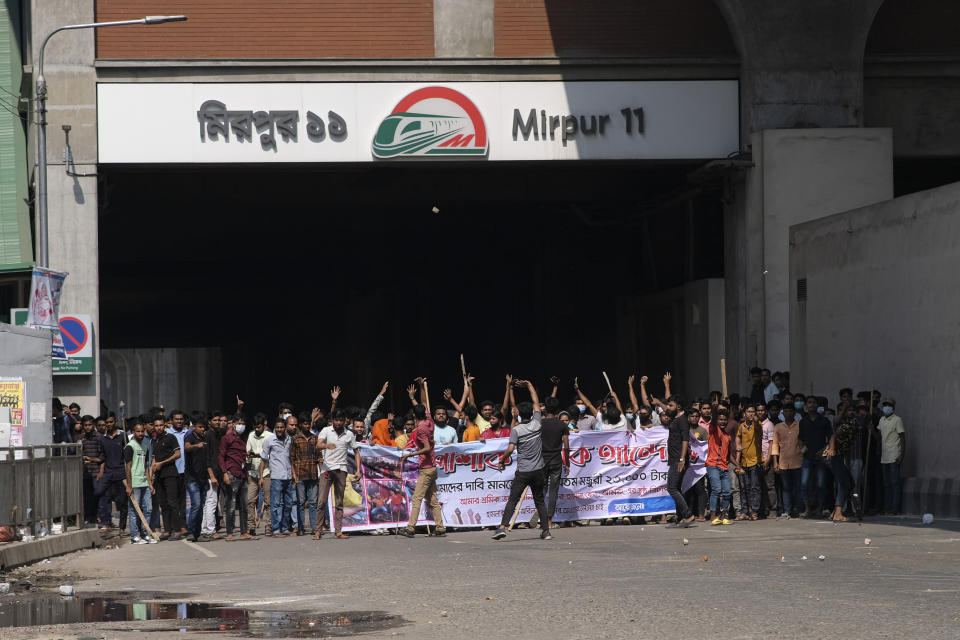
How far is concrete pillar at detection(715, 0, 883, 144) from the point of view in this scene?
1177 inches

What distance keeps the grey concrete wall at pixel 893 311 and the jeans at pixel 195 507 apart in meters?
10.3

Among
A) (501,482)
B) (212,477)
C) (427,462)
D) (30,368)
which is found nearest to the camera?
(30,368)

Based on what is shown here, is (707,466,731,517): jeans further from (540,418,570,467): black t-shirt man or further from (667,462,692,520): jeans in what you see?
(540,418,570,467): black t-shirt man

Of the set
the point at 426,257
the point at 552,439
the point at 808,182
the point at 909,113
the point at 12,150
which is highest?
the point at 909,113

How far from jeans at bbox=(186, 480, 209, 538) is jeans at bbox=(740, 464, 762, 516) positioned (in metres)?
7.74

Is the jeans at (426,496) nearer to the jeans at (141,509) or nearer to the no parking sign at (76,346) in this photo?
the jeans at (141,509)

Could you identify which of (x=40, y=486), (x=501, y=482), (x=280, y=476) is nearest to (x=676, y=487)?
(x=501, y=482)

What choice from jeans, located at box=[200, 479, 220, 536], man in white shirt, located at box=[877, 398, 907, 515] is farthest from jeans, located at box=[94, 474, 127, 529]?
man in white shirt, located at box=[877, 398, 907, 515]

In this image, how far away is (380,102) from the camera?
29438mm

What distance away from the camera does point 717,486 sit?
21.0 meters

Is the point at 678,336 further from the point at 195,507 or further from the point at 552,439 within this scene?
the point at 195,507

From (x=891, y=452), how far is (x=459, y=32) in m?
12.8

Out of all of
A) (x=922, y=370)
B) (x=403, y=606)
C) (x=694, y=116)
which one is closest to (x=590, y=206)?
(x=694, y=116)

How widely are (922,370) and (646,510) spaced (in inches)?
179
